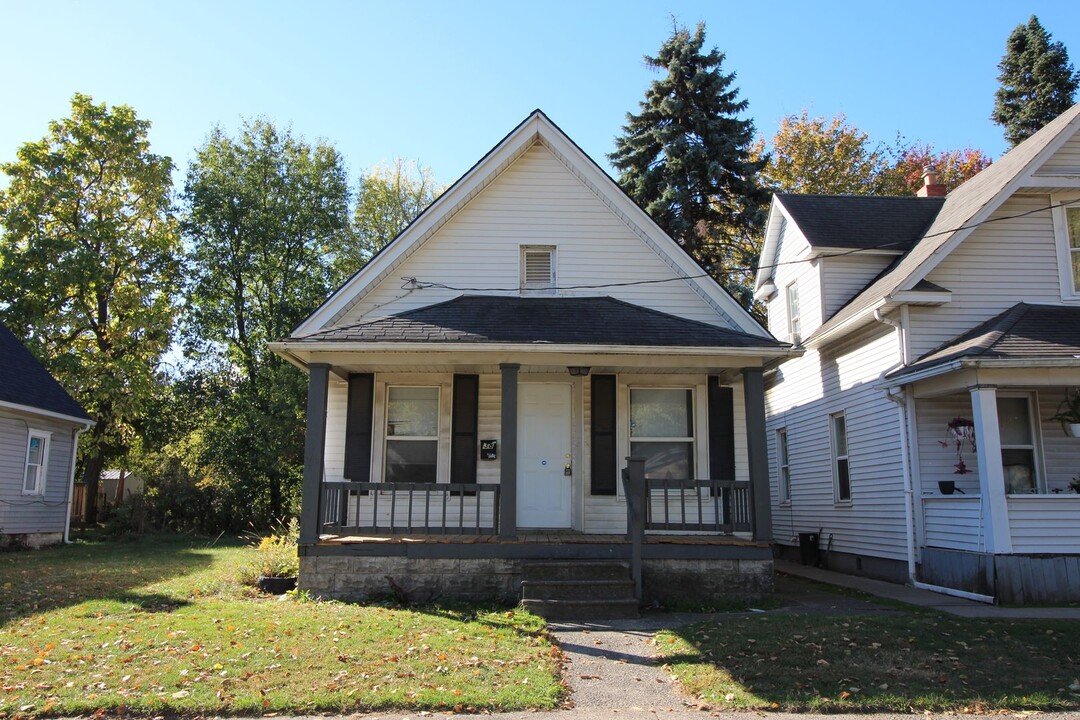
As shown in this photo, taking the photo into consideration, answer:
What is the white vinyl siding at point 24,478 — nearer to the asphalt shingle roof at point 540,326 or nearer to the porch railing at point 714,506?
the asphalt shingle roof at point 540,326

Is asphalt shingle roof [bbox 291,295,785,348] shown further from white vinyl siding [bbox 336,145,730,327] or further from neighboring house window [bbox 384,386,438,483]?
neighboring house window [bbox 384,386,438,483]

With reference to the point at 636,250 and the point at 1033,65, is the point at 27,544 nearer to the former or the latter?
the point at 636,250

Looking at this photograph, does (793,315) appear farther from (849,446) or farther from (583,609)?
(583,609)

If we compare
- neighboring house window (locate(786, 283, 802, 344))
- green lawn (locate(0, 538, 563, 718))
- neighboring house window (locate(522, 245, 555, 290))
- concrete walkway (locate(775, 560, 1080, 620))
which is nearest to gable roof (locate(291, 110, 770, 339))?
neighboring house window (locate(522, 245, 555, 290))

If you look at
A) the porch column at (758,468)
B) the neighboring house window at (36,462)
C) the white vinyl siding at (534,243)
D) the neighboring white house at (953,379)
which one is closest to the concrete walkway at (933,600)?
the neighboring white house at (953,379)

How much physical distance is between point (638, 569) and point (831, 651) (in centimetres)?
304

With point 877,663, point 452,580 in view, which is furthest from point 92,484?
point 877,663

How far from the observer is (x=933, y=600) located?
1034 centimetres

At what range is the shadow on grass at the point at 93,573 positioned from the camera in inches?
375

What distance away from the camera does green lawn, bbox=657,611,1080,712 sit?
5.65m

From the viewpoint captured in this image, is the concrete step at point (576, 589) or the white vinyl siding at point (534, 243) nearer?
the concrete step at point (576, 589)

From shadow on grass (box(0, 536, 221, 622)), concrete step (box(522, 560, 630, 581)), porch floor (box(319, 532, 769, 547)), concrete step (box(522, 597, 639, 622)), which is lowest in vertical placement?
shadow on grass (box(0, 536, 221, 622))

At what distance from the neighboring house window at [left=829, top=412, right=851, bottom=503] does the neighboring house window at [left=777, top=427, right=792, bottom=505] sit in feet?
7.39

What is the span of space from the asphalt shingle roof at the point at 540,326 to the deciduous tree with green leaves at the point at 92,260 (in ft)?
55.1
